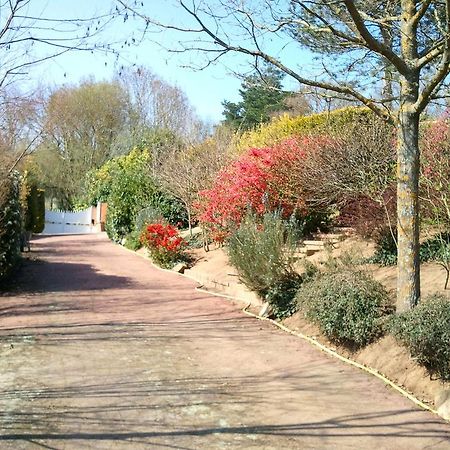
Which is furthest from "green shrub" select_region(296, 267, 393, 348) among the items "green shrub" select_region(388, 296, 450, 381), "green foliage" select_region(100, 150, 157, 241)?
"green foliage" select_region(100, 150, 157, 241)

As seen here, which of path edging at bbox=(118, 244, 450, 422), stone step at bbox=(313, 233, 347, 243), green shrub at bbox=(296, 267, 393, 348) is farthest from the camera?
stone step at bbox=(313, 233, 347, 243)

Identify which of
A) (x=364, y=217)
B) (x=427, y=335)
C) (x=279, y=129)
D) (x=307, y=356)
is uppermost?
(x=279, y=129)

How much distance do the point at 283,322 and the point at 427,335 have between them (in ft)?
13.4

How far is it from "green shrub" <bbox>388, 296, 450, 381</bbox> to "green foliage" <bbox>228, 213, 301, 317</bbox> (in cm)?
372

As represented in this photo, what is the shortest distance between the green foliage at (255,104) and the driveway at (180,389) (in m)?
3.52

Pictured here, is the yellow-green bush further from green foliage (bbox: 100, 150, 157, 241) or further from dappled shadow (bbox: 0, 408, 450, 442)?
dappled shadow (bbox: 0, 408, 450, 442)

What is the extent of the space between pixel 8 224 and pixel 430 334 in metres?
10.6

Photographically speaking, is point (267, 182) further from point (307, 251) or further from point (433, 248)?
point (433, 248)

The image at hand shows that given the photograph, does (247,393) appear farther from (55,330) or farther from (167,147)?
(167,147)

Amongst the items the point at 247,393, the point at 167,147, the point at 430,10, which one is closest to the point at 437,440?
the point at 247,393

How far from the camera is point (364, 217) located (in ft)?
37.4

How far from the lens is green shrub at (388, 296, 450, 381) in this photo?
5758 millimetres

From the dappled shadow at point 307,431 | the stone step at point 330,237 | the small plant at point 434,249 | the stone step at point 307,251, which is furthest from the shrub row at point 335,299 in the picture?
the stone step at point 330,237

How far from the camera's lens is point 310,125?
680 inches
